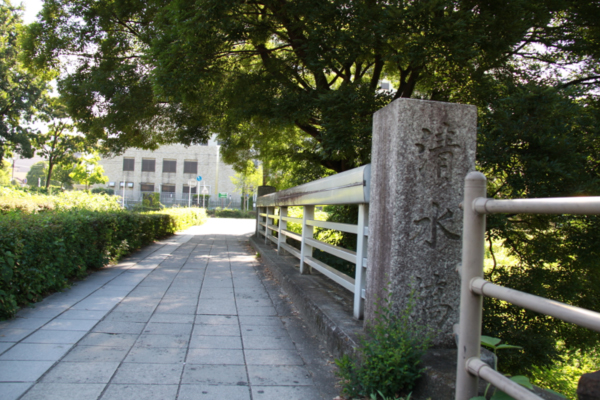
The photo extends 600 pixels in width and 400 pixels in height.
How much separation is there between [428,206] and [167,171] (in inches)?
2026

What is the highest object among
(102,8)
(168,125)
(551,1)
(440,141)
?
(102,8)

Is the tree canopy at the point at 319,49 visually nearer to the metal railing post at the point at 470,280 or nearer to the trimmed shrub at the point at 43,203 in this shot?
the trimmed shrub at the point at 43,203

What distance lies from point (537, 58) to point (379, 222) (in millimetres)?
8863

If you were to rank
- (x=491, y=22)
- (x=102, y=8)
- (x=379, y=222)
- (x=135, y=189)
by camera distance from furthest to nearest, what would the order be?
(x=135, y=189)
(x=102, y=8)
(x=491, y=22)
(x=379, y=222)

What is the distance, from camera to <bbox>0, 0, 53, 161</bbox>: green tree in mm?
27422

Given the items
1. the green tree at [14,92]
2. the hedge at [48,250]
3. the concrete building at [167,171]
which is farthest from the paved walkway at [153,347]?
the concrete building at [167,171]

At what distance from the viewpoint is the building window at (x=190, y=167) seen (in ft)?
169

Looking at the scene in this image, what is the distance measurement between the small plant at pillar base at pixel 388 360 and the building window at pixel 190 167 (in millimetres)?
→ 50490

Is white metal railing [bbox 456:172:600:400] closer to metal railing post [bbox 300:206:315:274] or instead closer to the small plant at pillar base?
the small plant at pillar base

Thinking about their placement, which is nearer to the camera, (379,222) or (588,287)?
(379,222)

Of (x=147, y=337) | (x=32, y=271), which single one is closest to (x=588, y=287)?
(x=147, y=337)

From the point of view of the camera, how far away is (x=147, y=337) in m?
4.04

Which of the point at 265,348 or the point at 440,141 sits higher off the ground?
the point at 440,141

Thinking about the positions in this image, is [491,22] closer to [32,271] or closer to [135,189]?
[32,271]
